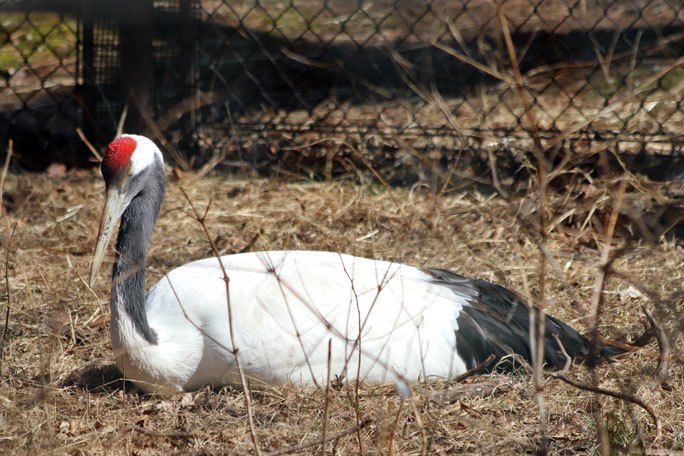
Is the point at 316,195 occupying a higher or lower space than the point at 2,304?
higher

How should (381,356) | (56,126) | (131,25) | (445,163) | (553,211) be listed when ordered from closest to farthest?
A: (381,356)
(553,211)
(131,25)
(445,163)
(56,126)

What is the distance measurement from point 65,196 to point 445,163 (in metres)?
2.20

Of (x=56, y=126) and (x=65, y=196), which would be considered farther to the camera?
(x=56, y=126)

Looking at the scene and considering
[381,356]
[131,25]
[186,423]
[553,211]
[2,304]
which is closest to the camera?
[186,423]

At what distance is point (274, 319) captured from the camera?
2.48 metres

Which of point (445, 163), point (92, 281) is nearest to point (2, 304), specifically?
point (92, 281)

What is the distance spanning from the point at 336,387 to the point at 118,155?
1.02 m

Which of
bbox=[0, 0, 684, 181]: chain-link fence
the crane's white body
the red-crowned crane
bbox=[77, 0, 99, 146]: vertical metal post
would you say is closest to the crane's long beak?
the red-crowned crane

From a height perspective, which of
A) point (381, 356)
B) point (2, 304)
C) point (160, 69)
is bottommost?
point (2, 304)

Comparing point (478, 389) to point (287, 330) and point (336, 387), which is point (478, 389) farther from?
point (287, 330)

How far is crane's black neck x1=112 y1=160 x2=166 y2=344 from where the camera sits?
2.38m

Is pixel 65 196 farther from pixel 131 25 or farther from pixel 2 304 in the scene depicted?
pixel 2 304

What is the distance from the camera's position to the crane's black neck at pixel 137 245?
2.38 meters

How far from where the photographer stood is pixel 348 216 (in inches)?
157
